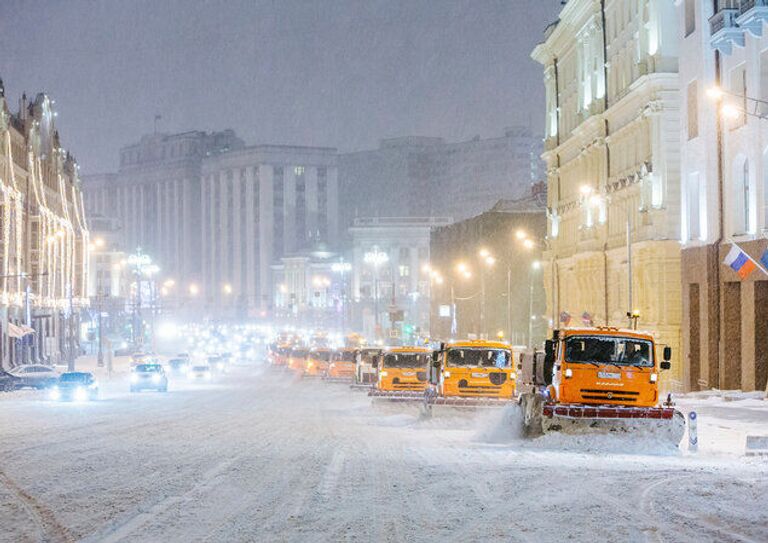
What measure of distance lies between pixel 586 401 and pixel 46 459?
38.1ft

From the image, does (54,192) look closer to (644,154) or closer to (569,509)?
(644,154)

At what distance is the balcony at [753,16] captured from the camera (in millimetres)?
42878

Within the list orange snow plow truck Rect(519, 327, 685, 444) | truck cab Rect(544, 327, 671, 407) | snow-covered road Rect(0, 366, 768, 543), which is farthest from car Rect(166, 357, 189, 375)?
truck cab Rect(544, 327, 671, 407)

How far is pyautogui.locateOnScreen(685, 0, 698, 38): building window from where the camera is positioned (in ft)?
173

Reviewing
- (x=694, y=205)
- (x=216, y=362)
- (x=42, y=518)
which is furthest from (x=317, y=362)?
(x=42, y=518)

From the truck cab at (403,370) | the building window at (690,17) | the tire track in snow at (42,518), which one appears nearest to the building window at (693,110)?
the building window at (690,17)

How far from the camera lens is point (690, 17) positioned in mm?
53562

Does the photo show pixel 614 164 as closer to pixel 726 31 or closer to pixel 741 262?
pixel 726 31

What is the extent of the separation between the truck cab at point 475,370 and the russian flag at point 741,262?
1126 cm

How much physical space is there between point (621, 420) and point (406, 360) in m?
17.4

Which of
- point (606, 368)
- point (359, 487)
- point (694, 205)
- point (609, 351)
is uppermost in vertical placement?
point (694, 205)

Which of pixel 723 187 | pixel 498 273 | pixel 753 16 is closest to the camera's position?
pixel 753 16

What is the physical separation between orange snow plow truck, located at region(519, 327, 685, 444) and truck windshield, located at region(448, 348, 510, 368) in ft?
23.6

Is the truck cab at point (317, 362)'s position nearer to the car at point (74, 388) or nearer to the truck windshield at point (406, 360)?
the car at point (74, 388)
